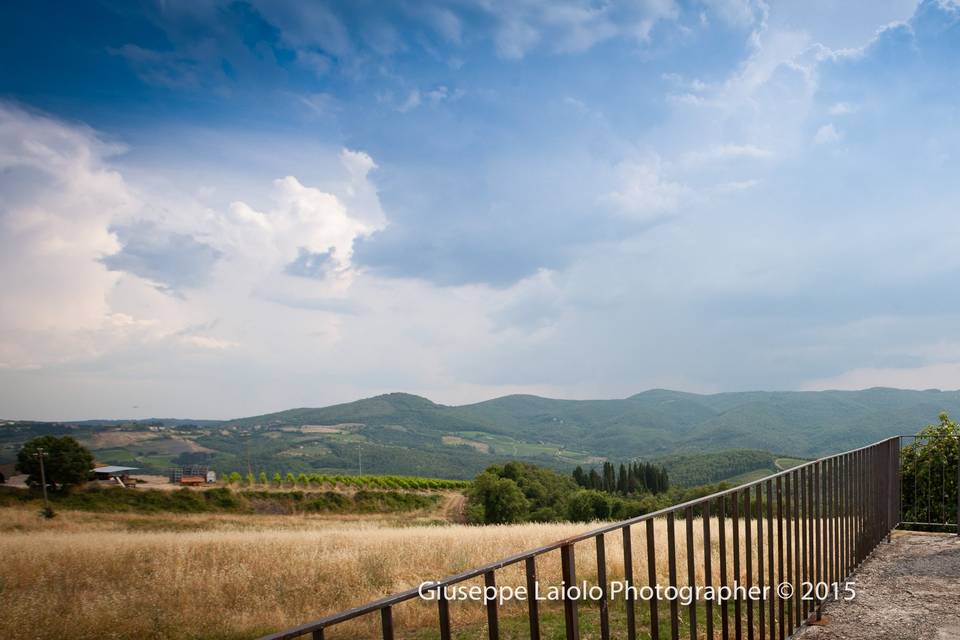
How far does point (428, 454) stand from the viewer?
182 metres

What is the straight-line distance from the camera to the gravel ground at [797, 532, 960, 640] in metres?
4.82

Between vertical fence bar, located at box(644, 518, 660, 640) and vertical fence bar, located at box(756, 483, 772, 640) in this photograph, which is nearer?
vertical fence bar, located at box(644, 518, 660, 640)

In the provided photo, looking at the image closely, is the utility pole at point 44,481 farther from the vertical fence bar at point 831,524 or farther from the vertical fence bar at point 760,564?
the vertical fence bar at point 760,564

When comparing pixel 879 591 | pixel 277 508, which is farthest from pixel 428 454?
pixel 879 591

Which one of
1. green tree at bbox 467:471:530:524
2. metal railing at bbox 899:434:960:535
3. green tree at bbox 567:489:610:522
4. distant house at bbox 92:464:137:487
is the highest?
metal railing at bbox 899:434:960:535

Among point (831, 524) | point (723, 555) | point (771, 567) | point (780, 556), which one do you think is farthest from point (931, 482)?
point (723, 555)

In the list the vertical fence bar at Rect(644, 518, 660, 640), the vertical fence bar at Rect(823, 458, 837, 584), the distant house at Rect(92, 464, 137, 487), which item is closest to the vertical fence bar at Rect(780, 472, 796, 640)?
the vertical fence bar at Rect(823, 458, 837, 584)

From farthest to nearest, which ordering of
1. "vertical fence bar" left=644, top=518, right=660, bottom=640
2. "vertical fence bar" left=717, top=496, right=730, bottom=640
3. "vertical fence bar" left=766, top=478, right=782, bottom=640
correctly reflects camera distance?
"vertical fence bar" left=766, top=478, right=782, bottom=640
"vertical fence bar" left=717, top=496, right=730, bottom=640
"vertical fence bar" left=644, top=518, right=660, bottom=640

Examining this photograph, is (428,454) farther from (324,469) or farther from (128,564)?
(128,564)

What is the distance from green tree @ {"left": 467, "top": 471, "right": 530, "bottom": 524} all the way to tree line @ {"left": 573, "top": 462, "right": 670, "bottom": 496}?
110 ft

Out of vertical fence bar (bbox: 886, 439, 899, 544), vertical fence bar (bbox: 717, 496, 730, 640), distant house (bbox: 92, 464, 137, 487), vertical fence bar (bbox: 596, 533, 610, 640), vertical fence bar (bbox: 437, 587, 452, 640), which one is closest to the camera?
vertical fence bar (bbox: 437, 587, 452, 640)

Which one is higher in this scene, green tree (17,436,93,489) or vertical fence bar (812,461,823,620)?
vertical fence bar (812,461,823,620)

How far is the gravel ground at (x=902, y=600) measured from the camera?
15.8ft

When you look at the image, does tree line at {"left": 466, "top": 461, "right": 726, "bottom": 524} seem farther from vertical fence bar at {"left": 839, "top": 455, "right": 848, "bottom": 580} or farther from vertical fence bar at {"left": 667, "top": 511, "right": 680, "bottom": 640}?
vertical fence bar at {"left": 667, "top": 511, "right": 680, "bottom": 640}
